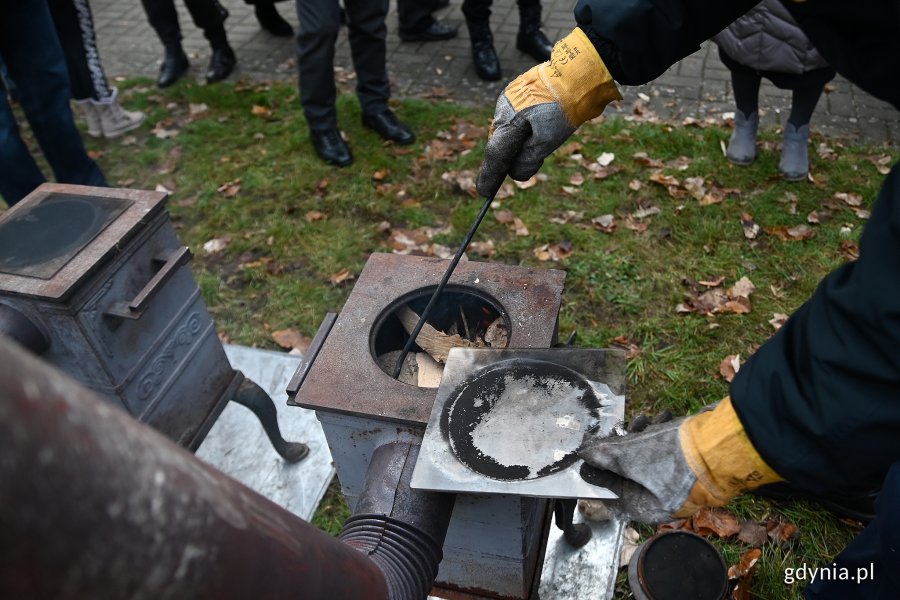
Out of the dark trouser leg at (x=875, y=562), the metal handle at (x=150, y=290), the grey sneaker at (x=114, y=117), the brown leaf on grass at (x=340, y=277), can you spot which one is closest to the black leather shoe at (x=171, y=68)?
the grey sneaker at (x=114, y=117)

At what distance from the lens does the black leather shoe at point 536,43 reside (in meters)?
5.88

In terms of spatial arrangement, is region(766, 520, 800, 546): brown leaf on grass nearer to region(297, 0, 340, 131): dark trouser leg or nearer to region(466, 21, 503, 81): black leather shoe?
region(297, 0, 340, 131): dark trouser leg

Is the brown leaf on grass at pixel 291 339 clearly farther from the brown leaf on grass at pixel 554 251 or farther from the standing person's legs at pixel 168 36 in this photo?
the standing person's legs at pixel 168 36

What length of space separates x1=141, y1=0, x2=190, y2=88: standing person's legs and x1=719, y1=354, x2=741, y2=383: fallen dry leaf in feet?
18.4

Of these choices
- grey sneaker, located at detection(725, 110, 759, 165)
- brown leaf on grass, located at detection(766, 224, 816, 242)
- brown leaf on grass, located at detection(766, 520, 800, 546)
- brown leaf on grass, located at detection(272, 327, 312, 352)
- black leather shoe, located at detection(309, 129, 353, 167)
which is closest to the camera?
brown leaf on grass, located at detection(766, 520, 800, 546)

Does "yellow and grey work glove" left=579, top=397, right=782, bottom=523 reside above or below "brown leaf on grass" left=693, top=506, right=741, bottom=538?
above

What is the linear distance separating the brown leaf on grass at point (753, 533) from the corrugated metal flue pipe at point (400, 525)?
4.57 feet

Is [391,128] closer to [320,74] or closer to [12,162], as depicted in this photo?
[320,74]

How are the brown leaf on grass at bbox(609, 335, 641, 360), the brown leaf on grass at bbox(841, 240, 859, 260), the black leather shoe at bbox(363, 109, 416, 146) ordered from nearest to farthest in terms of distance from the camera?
1. the brown leaf on grass at bbox(609, 335, 641, 360)
2. the brown leaf on grass at bbox(841, 240, 859, 260)
3. the black leather shoe at bbox(363, 109, 416, 146)

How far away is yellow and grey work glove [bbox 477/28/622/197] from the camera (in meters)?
2.28

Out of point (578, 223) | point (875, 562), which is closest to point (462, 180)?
point (578, 223)

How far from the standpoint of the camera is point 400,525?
1.68m

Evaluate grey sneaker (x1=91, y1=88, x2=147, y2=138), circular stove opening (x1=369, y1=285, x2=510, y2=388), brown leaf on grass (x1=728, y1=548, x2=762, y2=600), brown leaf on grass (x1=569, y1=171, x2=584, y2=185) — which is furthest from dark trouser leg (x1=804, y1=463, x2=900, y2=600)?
grey sneaker (x1=91, y1=88, x2=147, y2=138)

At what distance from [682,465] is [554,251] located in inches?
102
